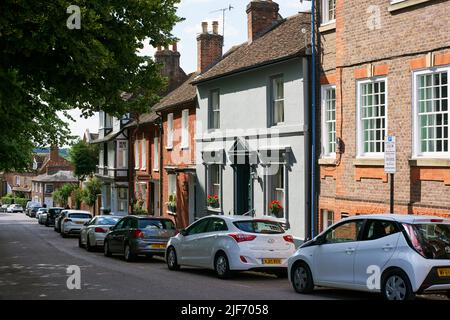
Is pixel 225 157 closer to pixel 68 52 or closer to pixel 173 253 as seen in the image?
pixel 173 253

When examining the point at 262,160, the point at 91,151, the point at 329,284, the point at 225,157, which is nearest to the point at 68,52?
the point at 329,284

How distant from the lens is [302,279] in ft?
43.9

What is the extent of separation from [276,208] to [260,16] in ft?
33.9

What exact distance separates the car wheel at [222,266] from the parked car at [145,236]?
17.1 ft

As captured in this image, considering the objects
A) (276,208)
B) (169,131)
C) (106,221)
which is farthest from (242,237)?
(169,131)

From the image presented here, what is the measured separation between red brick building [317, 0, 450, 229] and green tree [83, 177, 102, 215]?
38.8 m

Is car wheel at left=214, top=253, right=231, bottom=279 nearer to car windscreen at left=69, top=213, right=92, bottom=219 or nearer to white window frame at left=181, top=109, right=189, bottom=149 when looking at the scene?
white window frame at left=181, top=109, right=189, bottom=149

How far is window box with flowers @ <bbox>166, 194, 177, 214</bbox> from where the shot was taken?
33447mm

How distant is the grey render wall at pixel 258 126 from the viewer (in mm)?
21312

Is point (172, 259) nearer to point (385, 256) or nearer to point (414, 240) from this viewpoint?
point (385, 256)

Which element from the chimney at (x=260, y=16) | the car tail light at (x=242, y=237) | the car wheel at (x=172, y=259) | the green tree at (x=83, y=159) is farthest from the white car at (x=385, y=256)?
the green tree at (x=83, y=159)

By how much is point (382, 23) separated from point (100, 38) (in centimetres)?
756

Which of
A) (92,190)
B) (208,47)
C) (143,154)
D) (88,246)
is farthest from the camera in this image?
(92,190)

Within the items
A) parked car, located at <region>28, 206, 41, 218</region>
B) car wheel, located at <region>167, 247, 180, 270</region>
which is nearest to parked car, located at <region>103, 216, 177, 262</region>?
car wheel, located at <region>167, 247, 180, 270</region>
